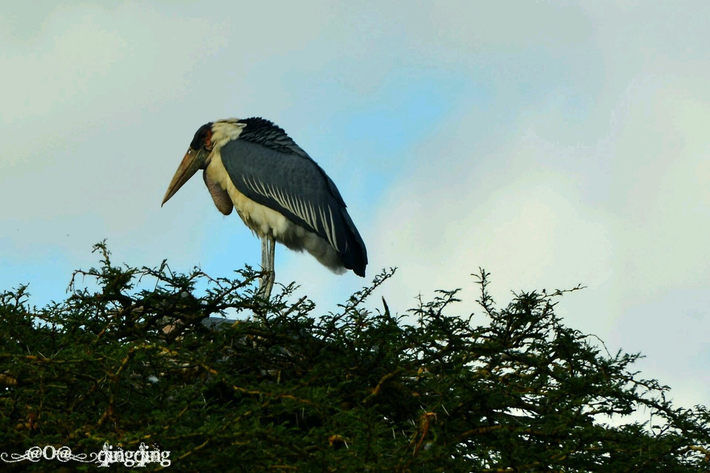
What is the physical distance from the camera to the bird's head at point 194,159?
10.7 metres

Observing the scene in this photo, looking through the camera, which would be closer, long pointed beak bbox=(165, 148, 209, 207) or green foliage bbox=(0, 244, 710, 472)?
green foliage bbox=(0, 244, 710, 472)

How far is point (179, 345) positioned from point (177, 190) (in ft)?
18.7

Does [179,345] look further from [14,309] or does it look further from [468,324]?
[468,324]

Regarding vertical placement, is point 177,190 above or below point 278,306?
above

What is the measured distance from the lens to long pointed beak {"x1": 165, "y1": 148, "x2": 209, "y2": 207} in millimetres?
10773

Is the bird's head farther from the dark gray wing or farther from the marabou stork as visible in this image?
the dark gray wing

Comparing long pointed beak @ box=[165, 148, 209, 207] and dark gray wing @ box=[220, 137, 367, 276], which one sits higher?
long pointed beak @ box=[165, 148, 209, 207]

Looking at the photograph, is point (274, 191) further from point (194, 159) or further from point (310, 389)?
point (310, 389)

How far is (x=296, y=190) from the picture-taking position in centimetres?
1005

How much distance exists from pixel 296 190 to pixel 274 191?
0.20 meters

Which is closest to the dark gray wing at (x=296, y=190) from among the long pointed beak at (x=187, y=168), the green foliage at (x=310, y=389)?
the long pointed beak at (x=187, y=168)

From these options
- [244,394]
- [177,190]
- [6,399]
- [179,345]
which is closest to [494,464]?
Answer: [244,394]

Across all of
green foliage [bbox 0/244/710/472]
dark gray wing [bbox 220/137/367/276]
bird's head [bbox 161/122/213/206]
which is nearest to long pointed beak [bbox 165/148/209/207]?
bird's head [bbox 161/122/213/206]

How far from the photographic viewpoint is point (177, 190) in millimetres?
11078
